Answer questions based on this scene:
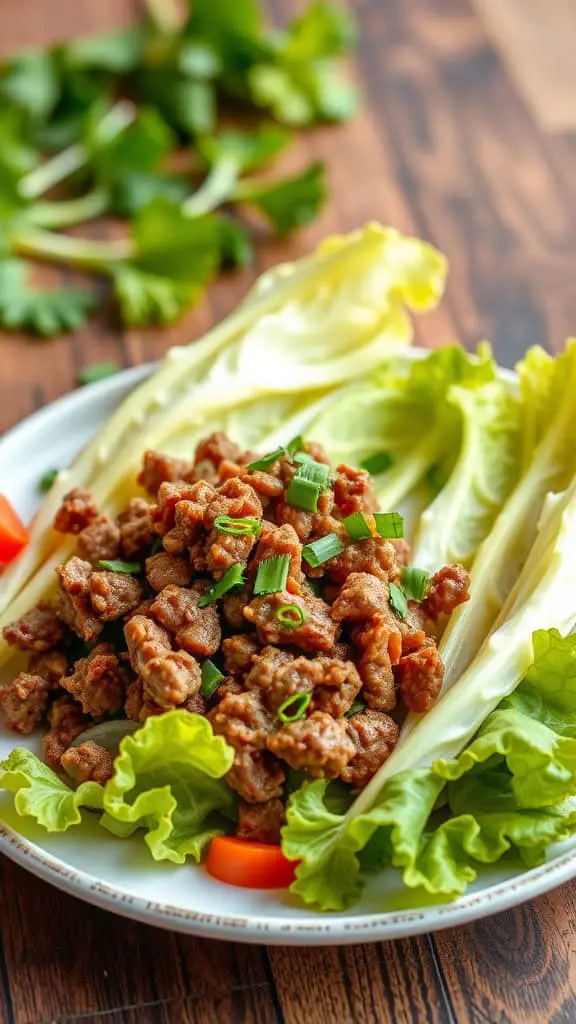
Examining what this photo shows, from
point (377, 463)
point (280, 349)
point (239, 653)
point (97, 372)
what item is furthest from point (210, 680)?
point (97, 372)

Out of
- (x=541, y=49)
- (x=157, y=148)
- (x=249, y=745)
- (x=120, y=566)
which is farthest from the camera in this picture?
(x=541, y=49)

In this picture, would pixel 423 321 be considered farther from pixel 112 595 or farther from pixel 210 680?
pixel 210 680

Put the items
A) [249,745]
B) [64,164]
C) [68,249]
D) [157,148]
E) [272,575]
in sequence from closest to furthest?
[249,745], [272,575], [68,249], [157,148], [64,164]

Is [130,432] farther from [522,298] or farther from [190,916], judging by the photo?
[522,298]

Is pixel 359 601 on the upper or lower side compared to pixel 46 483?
lower

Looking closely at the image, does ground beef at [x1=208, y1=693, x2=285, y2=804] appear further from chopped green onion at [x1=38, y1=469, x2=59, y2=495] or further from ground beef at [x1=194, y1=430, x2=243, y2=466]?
chopped green onion at [x1=38, y1=469, x2=59, y2=495]

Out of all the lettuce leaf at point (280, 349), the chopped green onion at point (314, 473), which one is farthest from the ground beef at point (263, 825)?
the lettuce leaf at point (280, 349)
